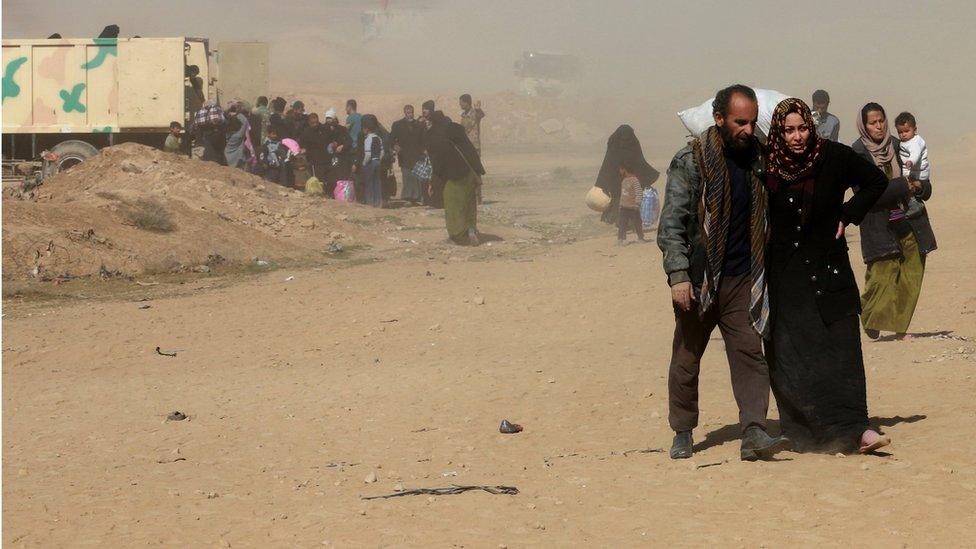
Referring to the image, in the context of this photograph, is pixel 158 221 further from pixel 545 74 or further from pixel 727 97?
pixel 545 74

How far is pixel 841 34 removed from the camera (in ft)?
252

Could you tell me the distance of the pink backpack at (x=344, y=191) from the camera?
70.1 feet

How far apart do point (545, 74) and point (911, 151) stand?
187 ft

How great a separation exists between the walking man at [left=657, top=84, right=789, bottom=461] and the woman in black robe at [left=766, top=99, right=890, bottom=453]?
0.35 feet

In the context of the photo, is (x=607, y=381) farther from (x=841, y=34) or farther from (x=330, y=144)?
(x=841, y=34)

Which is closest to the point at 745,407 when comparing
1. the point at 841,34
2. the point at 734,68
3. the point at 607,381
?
the point at 607,381

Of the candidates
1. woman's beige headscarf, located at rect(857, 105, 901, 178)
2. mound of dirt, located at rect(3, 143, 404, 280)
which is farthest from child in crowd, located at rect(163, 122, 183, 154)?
woman's beige headscarf, located at rect(857, 105, 901, 178)

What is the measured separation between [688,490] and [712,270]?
0.90m

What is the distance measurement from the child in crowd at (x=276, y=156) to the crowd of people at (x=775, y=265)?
53.4 feet

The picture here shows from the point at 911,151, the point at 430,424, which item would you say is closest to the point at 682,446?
the point at 430,424

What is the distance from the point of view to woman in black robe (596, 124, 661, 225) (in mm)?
17312

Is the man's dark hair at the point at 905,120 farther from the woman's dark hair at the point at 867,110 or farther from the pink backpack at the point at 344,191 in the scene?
the pink backpack at the point at 344,191

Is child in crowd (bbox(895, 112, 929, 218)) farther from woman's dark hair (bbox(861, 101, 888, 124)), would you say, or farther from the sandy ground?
the sandy ground

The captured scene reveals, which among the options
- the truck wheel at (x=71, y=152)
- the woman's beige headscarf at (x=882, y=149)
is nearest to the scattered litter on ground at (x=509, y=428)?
the woman's beige headscarf at (x=882, y=149)
